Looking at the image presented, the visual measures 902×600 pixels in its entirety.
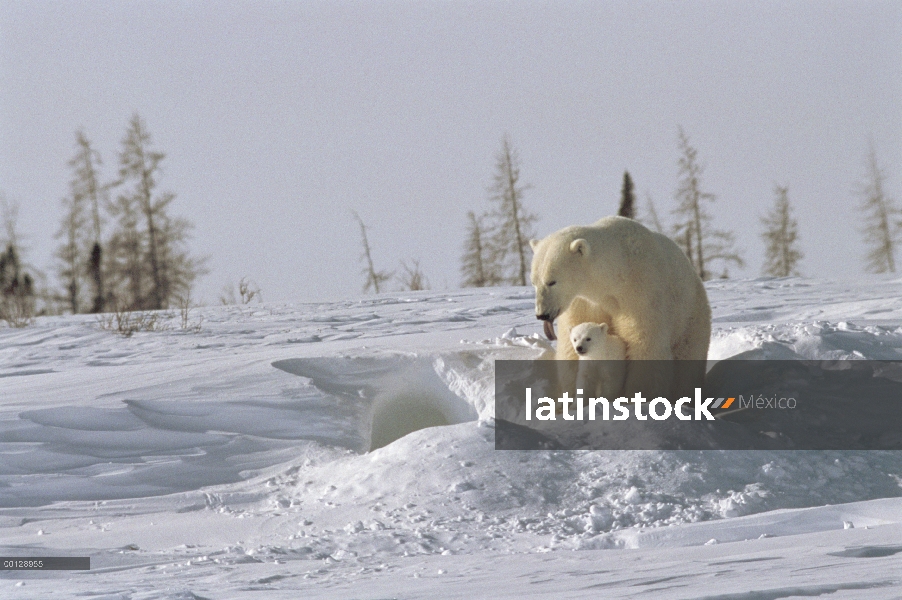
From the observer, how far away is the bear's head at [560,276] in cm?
415

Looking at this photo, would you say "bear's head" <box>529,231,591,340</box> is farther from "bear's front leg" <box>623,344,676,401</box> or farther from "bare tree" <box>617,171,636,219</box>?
"bare tree" <box>617,171,636,219</box>

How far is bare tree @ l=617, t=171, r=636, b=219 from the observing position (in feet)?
36.4

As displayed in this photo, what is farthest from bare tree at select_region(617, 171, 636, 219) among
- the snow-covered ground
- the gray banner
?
the gray banner

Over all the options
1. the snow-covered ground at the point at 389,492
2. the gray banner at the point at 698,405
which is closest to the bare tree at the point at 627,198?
the snow-covered ground at the point at 389,492

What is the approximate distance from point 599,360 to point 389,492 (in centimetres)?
130

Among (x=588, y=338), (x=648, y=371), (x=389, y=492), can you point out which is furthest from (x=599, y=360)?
(x=389, y=492)

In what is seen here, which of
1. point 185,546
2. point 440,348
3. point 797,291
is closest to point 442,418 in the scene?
point 440,348

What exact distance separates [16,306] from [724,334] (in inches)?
266

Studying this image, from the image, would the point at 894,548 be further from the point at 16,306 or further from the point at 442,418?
the point at 16,306

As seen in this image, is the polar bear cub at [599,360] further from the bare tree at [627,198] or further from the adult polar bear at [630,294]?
the bare tree at [627,198]

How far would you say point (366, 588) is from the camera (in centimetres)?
269

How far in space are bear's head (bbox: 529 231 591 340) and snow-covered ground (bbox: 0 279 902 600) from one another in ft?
2.07

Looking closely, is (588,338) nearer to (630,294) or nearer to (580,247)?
(630,294)

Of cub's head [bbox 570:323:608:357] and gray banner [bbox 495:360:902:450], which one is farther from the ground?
cub's head [bbox 570:323:608:357]
